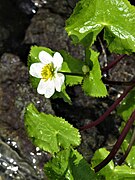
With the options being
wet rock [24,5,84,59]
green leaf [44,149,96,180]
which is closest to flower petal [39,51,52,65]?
green leaf [44,149,96,180]

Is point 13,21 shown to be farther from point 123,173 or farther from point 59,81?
point 123,173

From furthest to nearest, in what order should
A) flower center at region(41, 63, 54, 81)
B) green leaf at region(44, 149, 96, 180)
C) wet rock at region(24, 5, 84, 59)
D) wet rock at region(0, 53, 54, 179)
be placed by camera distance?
1. wet rock at region(24, 5, 84, 59)
2. wet rock at region(0, 53, 54, 179)
3. flower center at region(41, 63, 54, 81)
4. green leaf at region(44, 149, 96, 180)

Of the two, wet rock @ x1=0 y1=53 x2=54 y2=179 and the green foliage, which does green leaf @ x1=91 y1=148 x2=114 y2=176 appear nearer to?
the green foliage

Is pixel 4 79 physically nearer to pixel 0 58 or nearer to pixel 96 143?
pixel 0 58

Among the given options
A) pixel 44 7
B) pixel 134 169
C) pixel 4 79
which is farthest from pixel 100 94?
pixel 44 7

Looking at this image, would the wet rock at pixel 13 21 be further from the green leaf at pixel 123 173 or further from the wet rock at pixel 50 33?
the green leaf at pixel 123 173

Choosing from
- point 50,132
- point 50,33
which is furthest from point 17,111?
point 50,132
